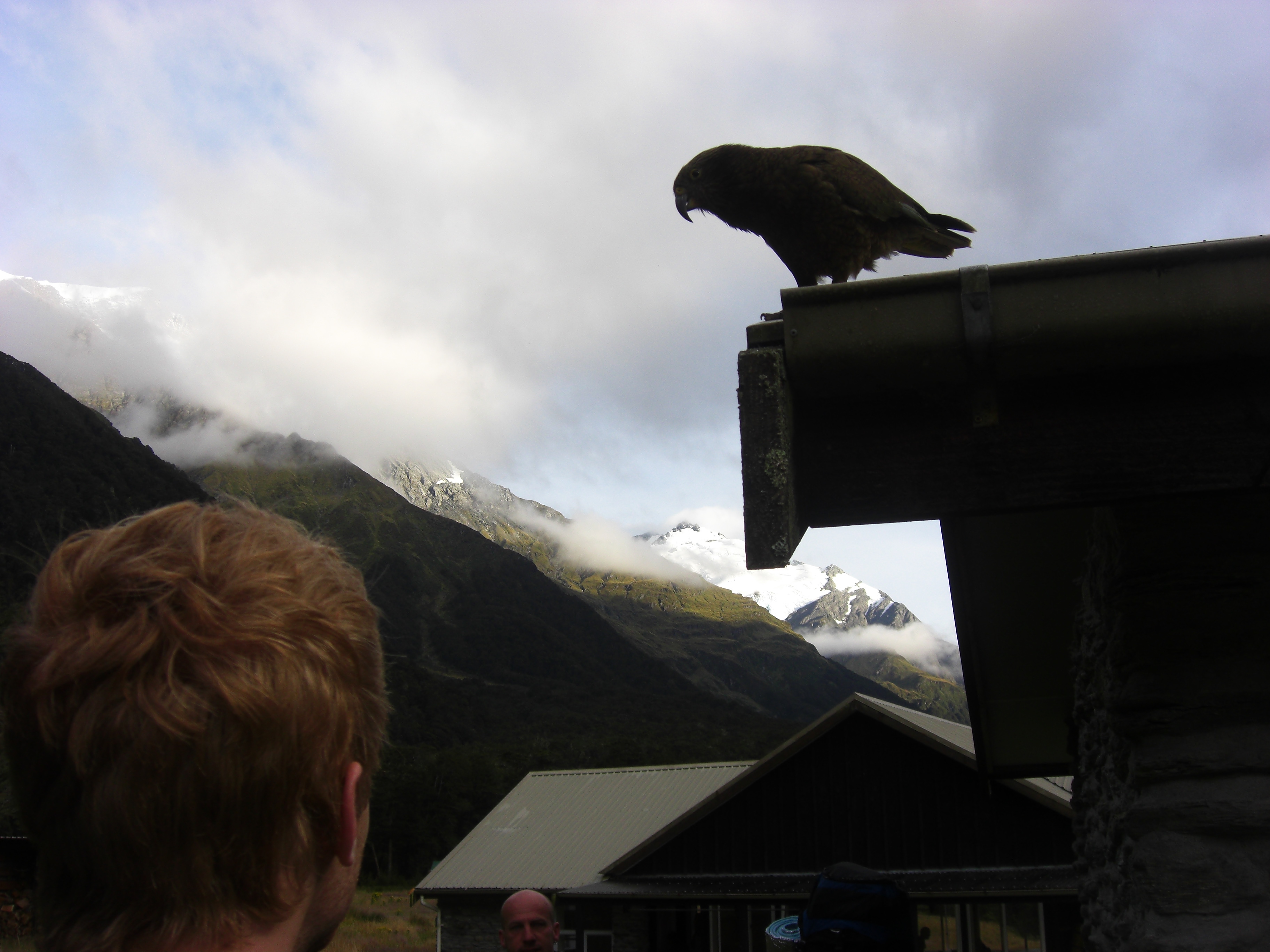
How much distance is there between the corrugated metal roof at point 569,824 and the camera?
19.5 metres

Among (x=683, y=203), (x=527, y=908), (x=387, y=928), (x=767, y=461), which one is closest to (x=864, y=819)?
(x=527, y=908)

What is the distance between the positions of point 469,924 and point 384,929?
9382 mm

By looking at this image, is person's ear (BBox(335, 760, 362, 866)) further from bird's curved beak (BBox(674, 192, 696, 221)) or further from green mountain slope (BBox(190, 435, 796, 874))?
bird's curved beak (BBox(674, 192, 696, 221))

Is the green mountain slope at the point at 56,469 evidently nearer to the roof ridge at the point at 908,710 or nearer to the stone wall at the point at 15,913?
the stone wall at the point at 15,913

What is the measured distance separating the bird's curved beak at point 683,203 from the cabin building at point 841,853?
33.1 ft

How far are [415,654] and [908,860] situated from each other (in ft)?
371

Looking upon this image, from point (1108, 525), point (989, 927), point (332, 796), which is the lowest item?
point (989, 927)

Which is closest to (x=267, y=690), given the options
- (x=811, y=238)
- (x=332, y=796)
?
(x=332, y=796)

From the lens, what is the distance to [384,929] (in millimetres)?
27781

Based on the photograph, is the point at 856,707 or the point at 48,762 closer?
the point at 48,762

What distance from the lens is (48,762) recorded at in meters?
1.08

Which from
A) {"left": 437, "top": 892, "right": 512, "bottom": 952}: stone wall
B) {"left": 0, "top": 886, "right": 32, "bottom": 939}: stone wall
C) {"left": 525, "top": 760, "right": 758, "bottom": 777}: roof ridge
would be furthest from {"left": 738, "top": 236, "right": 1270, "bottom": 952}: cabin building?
{"left": 525, "top": 760, "right": 758, "bottom": 777}: roof ridge

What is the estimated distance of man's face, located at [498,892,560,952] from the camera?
4.31 m

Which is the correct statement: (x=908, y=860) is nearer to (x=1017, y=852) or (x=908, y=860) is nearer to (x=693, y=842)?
(x=1017, y=852)
